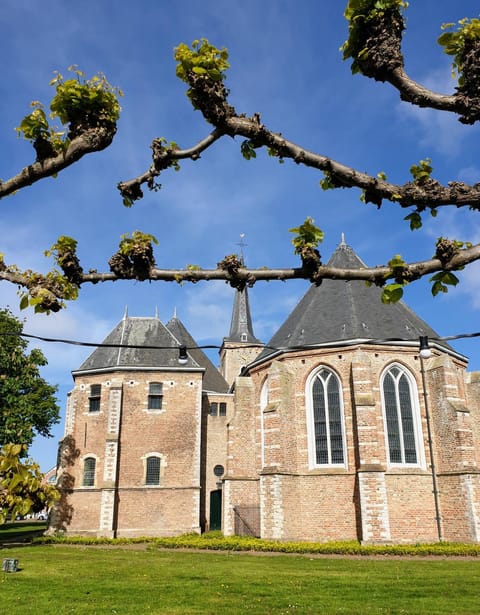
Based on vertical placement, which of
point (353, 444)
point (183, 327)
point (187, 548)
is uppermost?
point (183, 327)

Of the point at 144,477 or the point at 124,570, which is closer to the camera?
the point at 124,570

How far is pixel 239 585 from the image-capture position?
11578 mm

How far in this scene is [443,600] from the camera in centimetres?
983

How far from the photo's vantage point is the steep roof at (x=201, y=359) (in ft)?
Answer: 107

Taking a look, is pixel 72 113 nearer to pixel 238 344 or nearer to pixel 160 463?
pixel 160 463

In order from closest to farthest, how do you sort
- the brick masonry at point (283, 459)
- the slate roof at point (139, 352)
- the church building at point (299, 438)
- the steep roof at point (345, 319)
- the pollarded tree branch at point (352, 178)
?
the pollarded tree branch at point (352, 178)
the brick masonry at point (283, 459)
the church building at point (299, 438)
the steep roof at point (345, 319)
the slate roof at point (139, 352)

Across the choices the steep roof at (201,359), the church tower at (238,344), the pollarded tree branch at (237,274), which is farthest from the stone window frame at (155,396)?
the pollarded tree branch at (237,274)

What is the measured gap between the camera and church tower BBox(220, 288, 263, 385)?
42.9m

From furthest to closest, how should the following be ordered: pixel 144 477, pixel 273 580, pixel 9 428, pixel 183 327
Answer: pixel 183 327
pixel 9 428
pixel 144 477
pixel 273 580

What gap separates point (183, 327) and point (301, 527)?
717 inches

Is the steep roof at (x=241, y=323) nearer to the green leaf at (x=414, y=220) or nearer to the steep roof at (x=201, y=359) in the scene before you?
the steep roof at (x=201, y=359)

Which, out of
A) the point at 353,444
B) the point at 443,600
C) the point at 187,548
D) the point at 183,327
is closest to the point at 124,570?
the point at 187,548

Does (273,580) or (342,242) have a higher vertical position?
(342,242)

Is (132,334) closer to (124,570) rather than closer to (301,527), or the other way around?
(301,527)
